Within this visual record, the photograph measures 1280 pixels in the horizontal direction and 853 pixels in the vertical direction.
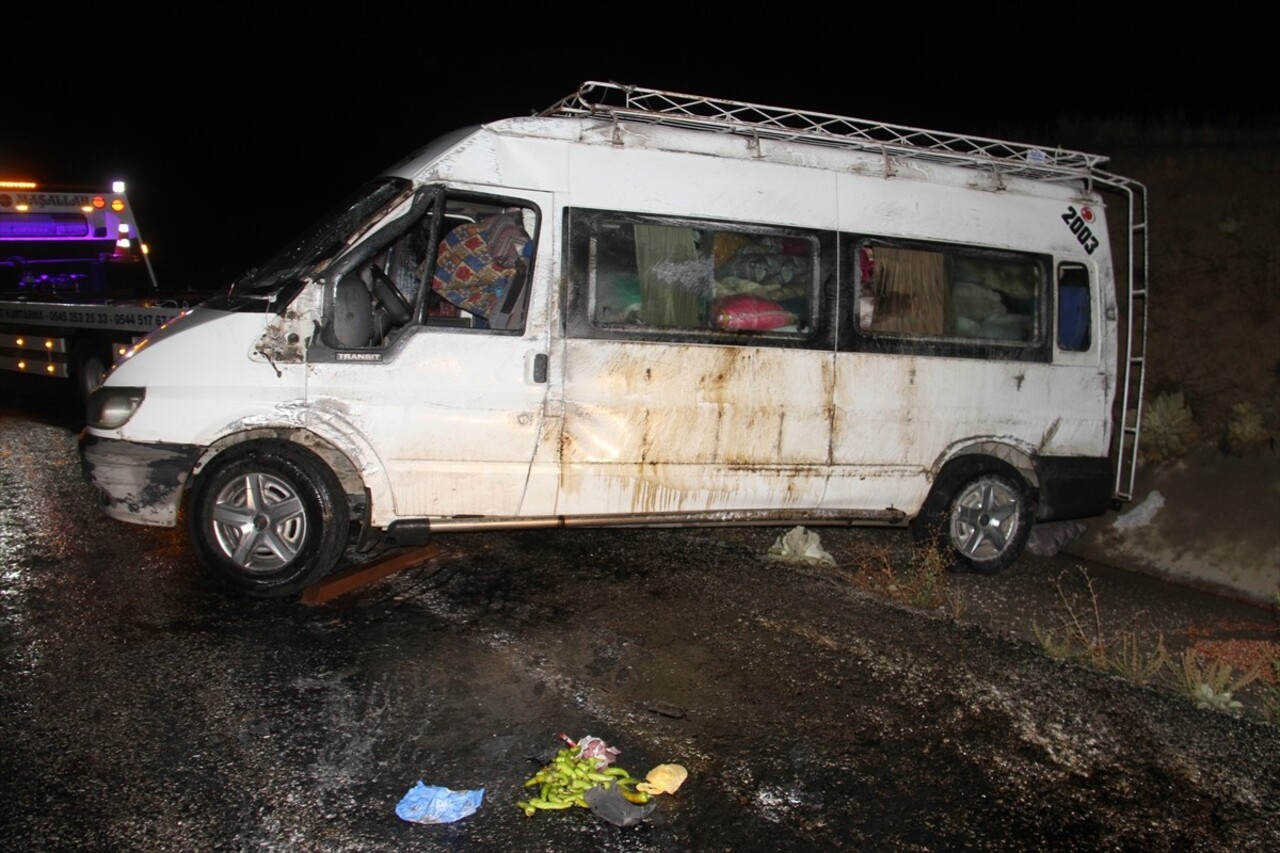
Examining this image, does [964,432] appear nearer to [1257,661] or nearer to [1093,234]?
[1093,234]

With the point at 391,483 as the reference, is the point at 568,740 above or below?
below

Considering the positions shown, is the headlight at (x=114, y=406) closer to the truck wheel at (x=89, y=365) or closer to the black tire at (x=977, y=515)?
the black tire at (x=977, y=515)

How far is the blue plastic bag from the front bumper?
237 cm

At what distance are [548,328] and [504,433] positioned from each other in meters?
0.63

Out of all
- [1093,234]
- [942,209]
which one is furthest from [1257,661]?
[942,209]

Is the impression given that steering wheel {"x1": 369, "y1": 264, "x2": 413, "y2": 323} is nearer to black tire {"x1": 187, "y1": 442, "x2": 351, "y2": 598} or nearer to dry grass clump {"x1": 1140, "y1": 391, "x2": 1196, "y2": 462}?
black tire {"x1": 187, "y1": 442, "x2": 351, "y2": 598}

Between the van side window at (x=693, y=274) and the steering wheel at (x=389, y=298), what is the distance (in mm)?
947

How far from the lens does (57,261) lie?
1220 cm

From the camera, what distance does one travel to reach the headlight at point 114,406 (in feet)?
15.1

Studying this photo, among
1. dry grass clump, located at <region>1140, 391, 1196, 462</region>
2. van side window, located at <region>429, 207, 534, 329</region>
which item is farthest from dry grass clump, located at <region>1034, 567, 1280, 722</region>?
dry grass clump, located at <region>1140, 391, 1196, 462</region>

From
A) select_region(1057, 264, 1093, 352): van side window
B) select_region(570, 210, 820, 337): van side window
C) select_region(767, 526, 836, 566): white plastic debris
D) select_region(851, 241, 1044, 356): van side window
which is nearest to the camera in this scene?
select_region(570, 210, 820, 337): van side window

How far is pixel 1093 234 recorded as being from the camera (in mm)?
6516

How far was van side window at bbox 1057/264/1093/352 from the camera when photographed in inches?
251

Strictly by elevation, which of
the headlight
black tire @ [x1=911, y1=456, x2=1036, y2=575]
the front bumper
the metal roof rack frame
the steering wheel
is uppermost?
the metal roof rack frame
